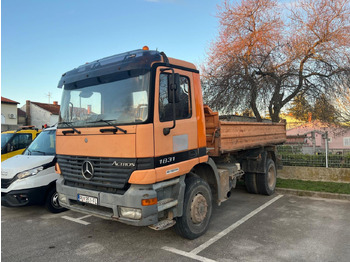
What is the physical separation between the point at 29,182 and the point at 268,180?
6050mm

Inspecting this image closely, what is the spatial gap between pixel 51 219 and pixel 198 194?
336cm

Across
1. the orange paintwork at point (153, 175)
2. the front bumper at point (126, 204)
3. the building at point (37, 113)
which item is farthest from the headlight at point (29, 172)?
the building at point (37, 113)

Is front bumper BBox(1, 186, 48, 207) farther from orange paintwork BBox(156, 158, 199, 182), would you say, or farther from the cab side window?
the cab side window

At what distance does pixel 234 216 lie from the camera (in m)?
5.55

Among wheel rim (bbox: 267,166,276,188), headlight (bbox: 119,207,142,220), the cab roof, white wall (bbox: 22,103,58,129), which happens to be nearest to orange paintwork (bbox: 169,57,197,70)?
the cab roof

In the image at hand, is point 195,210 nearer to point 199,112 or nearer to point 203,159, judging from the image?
point 203,159

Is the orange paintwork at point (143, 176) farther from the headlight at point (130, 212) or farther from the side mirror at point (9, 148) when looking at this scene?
the side mirror at point (9, 148)

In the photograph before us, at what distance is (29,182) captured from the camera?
5457 mm

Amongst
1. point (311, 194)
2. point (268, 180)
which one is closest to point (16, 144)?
point (268, 180)

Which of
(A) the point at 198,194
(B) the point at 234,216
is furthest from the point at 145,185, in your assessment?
(B) the point at 234,216

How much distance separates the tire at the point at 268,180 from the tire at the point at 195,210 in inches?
120

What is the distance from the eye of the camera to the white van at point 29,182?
538cm

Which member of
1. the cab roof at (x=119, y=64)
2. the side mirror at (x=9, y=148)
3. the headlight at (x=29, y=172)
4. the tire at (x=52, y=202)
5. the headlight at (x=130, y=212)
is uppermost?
the cab roof at (x=119, y=64)

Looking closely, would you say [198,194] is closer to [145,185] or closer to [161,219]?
[161,219]
